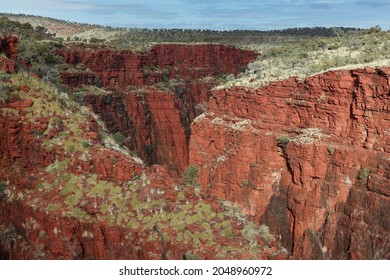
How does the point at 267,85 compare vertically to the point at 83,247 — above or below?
above

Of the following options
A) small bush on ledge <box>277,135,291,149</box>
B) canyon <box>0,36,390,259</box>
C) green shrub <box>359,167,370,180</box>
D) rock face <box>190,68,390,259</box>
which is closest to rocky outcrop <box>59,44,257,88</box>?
canyon <box>0,36,390,259</box>

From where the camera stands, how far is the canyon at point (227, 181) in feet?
62.7

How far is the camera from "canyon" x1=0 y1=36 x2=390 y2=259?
62.7ft

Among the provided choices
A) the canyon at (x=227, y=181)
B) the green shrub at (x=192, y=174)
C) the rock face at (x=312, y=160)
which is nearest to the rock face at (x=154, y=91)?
the green shrub at (x=192, y=174)

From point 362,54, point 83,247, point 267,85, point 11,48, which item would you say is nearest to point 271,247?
point 83,247

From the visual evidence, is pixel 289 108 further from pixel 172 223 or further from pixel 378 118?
pixel 172 223

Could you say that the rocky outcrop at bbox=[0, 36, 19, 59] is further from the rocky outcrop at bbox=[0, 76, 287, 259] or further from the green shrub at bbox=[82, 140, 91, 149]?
the green shrub at bbox=[82, 140, 91, 149]

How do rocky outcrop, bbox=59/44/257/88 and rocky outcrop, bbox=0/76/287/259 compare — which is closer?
rocky outcrop, bbox=0/76/287/259

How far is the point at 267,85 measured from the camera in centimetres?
2962

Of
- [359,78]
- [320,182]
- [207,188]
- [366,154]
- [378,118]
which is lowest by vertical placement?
[207,188]

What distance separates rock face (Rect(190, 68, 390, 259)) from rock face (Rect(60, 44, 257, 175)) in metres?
22.1

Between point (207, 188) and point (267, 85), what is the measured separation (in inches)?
300

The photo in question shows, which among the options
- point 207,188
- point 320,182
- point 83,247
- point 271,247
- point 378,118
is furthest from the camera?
point 207,188

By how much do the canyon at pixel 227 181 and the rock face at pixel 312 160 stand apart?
6 cm
